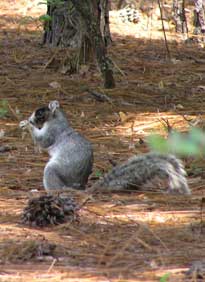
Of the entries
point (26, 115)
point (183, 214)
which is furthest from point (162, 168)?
point (26, 115)

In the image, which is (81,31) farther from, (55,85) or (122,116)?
(122,116)

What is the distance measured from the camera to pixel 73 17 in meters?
10.1

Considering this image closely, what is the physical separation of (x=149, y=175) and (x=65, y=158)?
2.01 feet

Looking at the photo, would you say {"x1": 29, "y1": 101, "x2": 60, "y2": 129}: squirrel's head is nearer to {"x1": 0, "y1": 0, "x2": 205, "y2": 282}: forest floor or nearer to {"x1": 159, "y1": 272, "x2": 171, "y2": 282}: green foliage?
{"x1": 0, "y1": 0, "x2": 205, "y2": 282}: forest floor

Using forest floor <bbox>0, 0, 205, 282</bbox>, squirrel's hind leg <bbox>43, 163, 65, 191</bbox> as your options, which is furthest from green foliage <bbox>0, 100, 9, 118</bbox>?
squirrel's hind leg <bbox>43, 163, 65, 191</bbox>

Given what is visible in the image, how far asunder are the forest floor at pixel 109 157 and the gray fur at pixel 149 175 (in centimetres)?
8

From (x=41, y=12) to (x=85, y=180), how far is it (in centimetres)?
932

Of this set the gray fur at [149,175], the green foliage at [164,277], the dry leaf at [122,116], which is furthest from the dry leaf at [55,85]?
the green foliage at [164,277]

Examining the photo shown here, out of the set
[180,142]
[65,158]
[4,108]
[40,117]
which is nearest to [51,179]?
[65,158]

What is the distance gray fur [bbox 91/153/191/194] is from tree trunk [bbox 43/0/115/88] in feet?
12.2

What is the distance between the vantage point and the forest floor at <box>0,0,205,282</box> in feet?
11.9

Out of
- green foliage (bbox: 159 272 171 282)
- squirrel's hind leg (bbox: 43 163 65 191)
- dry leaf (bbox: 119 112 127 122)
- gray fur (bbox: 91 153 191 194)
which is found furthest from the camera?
dry leaf (bbox: 119 112 127 122)

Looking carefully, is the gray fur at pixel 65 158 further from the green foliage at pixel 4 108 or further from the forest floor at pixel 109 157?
the green foliage at pixel 4 108

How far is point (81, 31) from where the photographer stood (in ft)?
31.3
